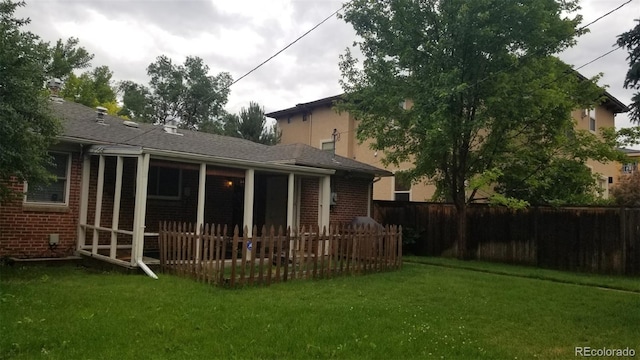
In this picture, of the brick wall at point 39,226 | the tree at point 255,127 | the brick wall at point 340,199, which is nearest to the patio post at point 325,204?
the brick wall at point 340,199

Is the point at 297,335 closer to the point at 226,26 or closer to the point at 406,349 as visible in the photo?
the point at 406,349

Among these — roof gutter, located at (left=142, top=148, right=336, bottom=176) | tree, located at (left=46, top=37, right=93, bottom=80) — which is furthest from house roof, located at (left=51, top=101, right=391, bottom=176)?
tree, located at (left=46, top=37, right=93, bottom=80)

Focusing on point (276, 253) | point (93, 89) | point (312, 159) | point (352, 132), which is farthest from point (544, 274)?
point (93, 89)

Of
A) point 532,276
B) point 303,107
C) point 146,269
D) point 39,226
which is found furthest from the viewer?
point 303,107

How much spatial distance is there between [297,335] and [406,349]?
3.91 ft

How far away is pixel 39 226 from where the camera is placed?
33.0ft

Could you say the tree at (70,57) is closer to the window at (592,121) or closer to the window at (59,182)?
the window at (59,182)

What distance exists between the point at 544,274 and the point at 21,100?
11658 millimetres

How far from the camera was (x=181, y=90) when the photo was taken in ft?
128

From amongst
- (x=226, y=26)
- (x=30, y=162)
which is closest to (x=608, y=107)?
(x=226, y=26)

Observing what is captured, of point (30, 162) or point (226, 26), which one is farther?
point (226, 26)

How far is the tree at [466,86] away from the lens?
12984mm
